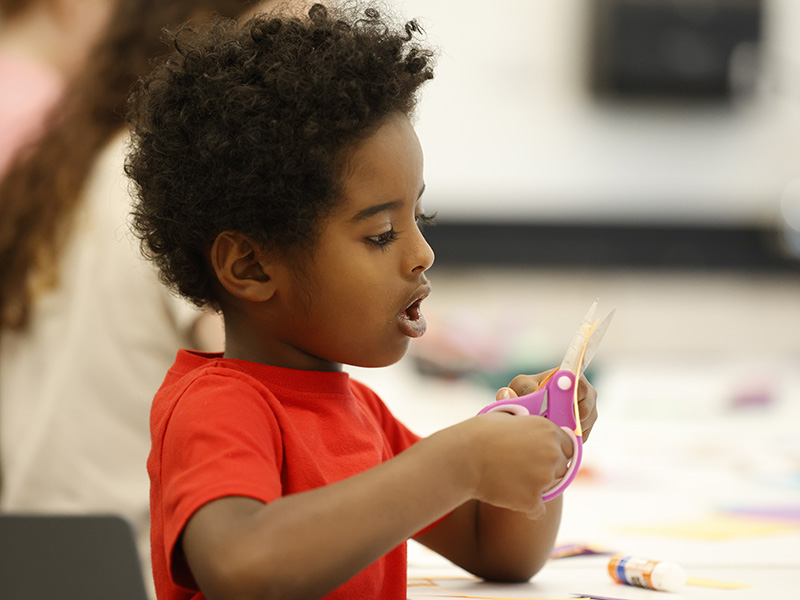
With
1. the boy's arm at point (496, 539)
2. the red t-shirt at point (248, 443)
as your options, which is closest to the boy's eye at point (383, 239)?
→ the red t-shirt at point (248, 443)

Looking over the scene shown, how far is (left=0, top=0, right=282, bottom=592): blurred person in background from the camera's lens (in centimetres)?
124

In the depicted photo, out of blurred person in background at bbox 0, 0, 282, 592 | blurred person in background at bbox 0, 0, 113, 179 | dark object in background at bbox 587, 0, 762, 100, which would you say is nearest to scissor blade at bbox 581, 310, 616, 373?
blurred person in background at bbox 0, 0, 282, 592

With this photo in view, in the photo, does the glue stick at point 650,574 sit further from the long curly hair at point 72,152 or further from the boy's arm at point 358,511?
the long curly hair at point 72,152

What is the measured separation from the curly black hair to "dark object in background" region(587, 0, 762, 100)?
2463mm

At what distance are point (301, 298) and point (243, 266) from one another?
0.05 metres

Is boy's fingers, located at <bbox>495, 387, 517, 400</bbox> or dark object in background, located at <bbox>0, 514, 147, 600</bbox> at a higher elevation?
boy's fingers, located at <bbox>495, 387, 517, 400</bbox>

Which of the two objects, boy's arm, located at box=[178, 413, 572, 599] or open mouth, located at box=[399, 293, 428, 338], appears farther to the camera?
open mouth, located at box=[399, 293, 428, 338]

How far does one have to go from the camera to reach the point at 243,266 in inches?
26.5

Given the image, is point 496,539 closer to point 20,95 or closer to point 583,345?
point 583,345

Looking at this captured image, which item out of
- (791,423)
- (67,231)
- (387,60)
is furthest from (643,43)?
(387,60)

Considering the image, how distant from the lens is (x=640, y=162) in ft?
9.87

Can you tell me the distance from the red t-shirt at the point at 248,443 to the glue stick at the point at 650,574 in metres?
0.19

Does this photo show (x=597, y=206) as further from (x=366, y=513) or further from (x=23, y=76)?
(x=366, y=513)

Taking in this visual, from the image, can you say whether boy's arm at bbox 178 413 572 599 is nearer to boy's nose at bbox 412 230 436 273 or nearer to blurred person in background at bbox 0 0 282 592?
boy's nose at bbox 412 230 436 273
